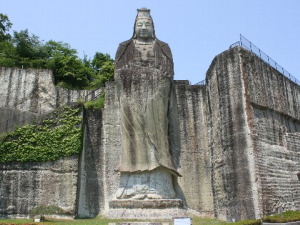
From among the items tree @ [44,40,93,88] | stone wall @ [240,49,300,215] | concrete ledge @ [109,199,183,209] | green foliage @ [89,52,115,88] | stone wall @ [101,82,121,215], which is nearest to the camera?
stone wall @ [240,49,300,215]

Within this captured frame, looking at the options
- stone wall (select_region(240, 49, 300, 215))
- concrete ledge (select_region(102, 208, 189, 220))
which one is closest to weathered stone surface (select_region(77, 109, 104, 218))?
concrete ledge (select_region(102, 208, 189, 220))

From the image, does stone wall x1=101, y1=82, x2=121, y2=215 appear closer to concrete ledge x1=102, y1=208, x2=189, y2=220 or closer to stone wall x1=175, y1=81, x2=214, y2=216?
concrete ledge x1=102, y1=208, x2=189, y2=220

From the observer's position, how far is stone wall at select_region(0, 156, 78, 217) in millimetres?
12703

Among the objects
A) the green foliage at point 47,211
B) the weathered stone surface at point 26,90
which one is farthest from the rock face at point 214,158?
the weathered stone surface at point 26,90

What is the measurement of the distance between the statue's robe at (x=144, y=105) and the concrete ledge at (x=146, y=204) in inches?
38.4

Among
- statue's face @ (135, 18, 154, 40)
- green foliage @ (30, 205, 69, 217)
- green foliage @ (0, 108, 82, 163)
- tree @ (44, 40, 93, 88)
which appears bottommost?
green foliage @ (30, 205, 69, 217)

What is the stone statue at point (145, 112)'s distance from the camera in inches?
495

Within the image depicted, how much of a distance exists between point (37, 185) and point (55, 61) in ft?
45.0

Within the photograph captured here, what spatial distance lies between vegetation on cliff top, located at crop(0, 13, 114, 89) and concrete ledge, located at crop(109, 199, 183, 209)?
12809mm

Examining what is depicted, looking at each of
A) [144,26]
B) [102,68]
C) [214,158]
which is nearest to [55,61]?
[102,68]

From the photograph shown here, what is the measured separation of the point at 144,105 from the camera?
13180mm

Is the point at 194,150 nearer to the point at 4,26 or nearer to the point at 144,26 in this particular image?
the point at 144,26

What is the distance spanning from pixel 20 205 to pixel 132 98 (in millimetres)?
4938

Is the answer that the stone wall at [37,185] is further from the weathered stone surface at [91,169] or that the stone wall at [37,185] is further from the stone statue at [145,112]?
the stone statue at [145,112]
